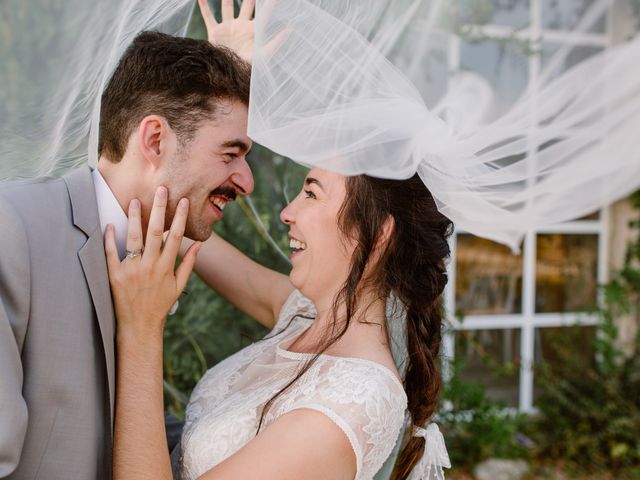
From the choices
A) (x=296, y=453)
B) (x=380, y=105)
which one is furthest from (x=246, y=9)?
(x=296, y=453)

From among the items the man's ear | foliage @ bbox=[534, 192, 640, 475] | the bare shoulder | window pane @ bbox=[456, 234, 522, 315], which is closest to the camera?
the bare shoulder

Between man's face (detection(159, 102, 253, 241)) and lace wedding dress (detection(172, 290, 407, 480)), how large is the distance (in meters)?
0.48

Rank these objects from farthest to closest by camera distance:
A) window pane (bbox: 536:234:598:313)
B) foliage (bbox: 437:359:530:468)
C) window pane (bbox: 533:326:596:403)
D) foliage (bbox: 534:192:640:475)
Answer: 1. window pane (bbox: 536:234:598:313)
2. window pane (bbox: 533:326:596:403)
3. foliage (bbox: 534:192:640:475)
4. foliage (bbox: 437:359:530:468)

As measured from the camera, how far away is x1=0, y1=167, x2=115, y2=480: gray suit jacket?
1.56 meters

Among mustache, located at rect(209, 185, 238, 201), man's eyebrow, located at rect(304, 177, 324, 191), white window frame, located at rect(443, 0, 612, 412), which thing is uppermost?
man's eyebrow, located at rect(304, 177, 324, 191)

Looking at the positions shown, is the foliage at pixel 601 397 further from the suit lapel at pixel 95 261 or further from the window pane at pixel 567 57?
the suit lapel at pixel 95 261

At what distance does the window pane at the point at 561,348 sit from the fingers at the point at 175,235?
3.94 meters

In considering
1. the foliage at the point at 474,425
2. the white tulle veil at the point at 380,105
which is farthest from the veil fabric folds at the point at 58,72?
the foliage at the point at 474,425

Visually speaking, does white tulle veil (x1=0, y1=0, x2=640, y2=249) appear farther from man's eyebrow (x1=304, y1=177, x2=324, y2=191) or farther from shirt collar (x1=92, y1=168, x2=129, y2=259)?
man's eyebrow (x1=304, y1=177, x2=324, y2=191)

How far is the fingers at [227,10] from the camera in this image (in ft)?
7.27

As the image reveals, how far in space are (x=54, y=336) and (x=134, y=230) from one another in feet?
1.16

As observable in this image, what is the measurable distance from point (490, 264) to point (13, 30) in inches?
163

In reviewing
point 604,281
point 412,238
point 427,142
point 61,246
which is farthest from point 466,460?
point 61,246

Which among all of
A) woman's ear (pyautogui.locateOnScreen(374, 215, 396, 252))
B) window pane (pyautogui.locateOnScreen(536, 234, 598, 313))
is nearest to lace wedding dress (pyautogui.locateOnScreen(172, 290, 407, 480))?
woman's ear (pyautogui.locateOnScreen(374, 215, 396, 252))
